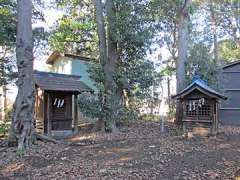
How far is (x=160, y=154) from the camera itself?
29.7 feet

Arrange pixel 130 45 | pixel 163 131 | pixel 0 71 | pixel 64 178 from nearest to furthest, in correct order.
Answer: pixel 64 178, pixel 163 131, pixel 130 45, pixel 0 71

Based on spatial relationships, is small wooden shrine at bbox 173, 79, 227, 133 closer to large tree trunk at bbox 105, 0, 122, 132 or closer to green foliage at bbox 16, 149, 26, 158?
large tree trunk at bbox 105, 0, 122, 132

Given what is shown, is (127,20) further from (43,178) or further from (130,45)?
(43,178)

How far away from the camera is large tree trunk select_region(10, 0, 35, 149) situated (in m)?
10.6

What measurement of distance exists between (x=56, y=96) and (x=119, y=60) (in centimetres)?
404

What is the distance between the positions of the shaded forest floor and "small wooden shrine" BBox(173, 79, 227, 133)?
0.76 m

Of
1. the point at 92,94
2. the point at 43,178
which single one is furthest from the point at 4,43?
the point at 43,178

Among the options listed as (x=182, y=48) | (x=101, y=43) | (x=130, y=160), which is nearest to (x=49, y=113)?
(x=101, y=43)

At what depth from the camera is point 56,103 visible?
16734 mm

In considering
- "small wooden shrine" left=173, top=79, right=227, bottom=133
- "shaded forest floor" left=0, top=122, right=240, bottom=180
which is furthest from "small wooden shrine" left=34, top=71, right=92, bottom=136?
"small wooden shrine" left=173, top=79, right=227, bottom=133

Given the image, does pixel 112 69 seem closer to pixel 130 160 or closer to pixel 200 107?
pixel 200 107

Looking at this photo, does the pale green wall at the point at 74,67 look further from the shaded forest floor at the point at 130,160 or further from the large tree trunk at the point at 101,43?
the shaded forest floor at the point at 130,160

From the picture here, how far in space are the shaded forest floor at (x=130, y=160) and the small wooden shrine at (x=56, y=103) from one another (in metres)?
4.96

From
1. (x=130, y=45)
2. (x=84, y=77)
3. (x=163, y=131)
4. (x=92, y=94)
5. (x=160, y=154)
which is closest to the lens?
(x=160, y=154)
